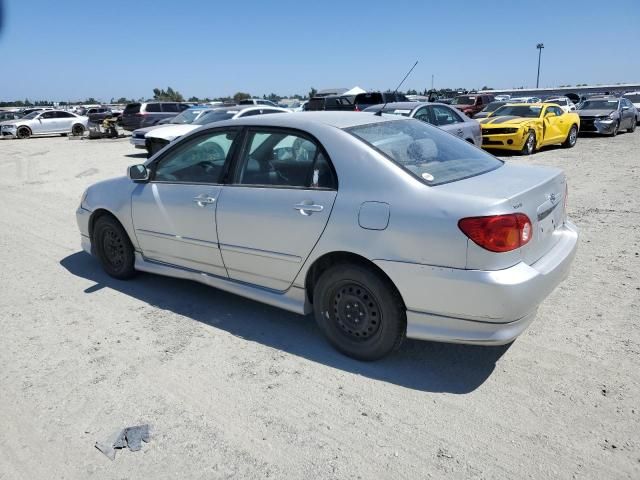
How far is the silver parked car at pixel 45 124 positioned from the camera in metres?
27.2

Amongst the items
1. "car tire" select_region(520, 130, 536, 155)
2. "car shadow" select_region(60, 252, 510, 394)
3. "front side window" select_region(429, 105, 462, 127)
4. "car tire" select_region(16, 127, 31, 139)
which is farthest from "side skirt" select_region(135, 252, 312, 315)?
"car tire" select_region(16, 127, 31, 139)

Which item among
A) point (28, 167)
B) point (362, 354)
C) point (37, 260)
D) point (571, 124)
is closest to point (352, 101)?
point (571, 124)

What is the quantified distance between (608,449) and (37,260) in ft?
19.0

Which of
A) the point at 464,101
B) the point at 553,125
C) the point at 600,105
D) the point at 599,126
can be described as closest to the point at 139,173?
the point at 553,125

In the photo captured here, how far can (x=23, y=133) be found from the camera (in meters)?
27.6

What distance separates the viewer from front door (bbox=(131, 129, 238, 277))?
4.07 m

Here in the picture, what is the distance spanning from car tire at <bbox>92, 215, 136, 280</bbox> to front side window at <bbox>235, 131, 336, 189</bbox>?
1.61 metres

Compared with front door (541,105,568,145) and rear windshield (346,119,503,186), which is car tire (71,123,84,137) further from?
rear windshield (346,119,503,186)

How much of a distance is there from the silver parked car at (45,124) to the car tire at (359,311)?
28.1 metres

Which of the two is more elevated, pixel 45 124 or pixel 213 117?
pixel 213 117

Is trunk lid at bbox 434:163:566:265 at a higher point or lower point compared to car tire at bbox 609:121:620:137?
higher

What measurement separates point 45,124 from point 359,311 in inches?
1176

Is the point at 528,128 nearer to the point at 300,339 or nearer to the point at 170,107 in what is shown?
the point at 300,339

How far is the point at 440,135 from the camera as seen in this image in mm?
4059
